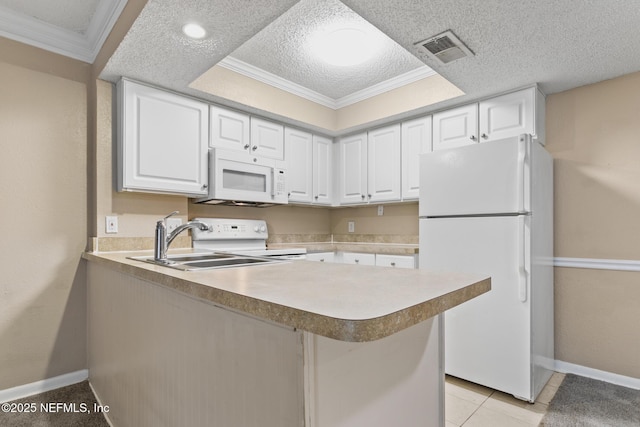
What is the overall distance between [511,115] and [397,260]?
138 centimetres

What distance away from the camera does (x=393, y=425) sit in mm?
963

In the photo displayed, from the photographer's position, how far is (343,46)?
2484 millimetres

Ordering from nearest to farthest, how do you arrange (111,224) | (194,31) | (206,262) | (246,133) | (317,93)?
(206,262) → (194,31) → (111,224) → (246,133) → (317,93)

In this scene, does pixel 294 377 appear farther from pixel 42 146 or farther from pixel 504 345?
pixel 42 146

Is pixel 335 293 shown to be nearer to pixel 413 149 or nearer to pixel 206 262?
pixel 206 262

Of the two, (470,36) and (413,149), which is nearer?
(470,36)

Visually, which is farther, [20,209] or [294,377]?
[20,209]

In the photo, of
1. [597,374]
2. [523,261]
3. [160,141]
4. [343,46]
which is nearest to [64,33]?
[160,141]

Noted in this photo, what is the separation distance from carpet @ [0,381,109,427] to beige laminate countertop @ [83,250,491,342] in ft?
4.23

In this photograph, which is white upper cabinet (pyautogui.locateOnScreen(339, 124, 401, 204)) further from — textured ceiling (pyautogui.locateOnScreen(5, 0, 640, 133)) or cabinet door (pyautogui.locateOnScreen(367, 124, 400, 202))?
textured ceiling (pyautogui.locateOnScreen(5, 0, 640, 133))

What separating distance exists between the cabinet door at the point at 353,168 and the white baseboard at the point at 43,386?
8.66 feet

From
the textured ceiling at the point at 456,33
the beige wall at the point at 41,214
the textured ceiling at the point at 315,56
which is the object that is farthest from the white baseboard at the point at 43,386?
the textured ceiling at the point at 315,56

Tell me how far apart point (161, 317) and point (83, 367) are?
1.72 metres

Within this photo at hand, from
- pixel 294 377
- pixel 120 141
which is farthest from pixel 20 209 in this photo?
pixel 294 377
